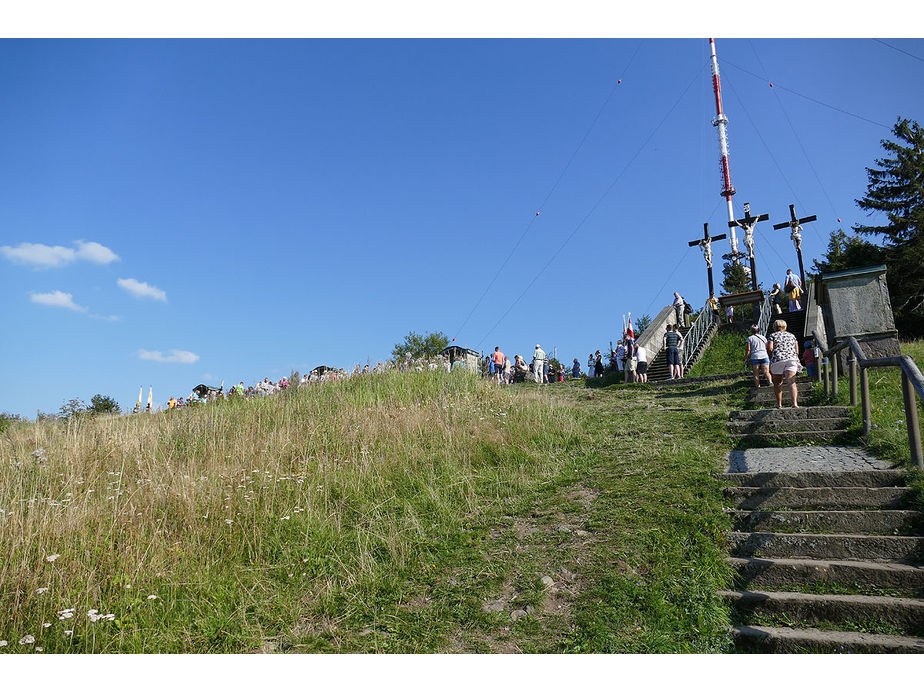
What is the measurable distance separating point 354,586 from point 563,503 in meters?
2.30

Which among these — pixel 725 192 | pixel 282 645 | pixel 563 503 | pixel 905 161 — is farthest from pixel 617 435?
pixel 725 192

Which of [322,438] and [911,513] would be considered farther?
[322,438]

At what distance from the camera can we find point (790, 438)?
7590 mm

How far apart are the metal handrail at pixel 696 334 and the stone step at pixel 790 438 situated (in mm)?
10189

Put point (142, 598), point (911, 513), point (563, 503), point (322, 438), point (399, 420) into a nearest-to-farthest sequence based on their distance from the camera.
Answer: point (142, 598) < point (911, 513) < point (563, 503) < point (322, 438) < point (399, 420)

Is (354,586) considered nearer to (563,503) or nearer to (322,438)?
(563,503)

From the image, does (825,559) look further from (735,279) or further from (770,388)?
(735,279)

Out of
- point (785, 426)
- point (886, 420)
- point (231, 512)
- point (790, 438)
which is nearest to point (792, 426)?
point (785, 426)

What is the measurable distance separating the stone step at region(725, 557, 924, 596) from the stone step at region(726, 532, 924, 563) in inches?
4.2

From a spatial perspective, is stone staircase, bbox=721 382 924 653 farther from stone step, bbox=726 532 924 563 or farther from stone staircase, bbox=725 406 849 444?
stone staircase, bbox=725 406 849 444

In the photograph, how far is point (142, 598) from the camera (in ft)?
12.8

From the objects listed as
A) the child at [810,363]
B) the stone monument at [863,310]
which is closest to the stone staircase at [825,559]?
the stone monument at [863,310]

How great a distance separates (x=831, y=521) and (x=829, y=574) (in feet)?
2.90

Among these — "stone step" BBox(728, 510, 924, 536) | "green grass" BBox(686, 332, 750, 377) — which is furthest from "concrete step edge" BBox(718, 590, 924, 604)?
"green grass" BBox(686, 332, 750, 377)
